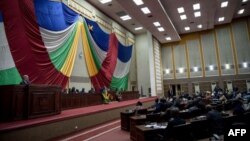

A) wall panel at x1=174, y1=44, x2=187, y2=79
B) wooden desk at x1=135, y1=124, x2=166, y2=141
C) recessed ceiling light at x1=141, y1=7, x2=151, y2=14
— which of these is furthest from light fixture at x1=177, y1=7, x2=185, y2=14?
wooden desk at x1=135, y1=124, x2=166, y2=141

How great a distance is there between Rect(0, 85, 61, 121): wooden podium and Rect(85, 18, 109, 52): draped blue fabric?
23.5 feet

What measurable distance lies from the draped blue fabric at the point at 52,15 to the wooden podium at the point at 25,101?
3.93 meters

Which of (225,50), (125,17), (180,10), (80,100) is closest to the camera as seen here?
(80,100)

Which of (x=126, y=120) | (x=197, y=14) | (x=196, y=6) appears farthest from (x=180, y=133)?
(x=197, y=14)

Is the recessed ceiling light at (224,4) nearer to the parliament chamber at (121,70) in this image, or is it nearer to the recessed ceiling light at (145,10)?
the parliament chamber at (121,70)

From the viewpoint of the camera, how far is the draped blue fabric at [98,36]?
501 inches

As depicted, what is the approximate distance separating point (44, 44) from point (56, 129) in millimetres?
4629

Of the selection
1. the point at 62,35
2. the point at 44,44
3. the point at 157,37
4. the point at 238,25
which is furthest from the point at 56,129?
the point at 238,25

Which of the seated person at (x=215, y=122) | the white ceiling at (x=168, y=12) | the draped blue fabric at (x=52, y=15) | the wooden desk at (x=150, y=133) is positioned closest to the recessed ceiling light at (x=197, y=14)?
the white ceiling at (x=168, y=12)

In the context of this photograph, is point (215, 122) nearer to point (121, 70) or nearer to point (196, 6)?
point (121, 70)

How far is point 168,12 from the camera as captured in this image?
16.5m

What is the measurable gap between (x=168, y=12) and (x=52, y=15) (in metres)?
10.7

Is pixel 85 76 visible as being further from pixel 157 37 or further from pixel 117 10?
pixel 157 37

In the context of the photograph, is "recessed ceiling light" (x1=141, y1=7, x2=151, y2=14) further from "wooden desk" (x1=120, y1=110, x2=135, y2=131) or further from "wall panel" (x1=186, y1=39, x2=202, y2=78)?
"wall panel" (x1=186, y1=39, x2=202, y2=78)
